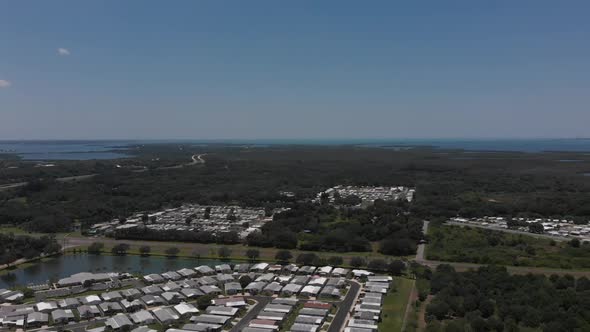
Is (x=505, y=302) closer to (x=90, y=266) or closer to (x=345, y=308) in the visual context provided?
(x=345, y=308)

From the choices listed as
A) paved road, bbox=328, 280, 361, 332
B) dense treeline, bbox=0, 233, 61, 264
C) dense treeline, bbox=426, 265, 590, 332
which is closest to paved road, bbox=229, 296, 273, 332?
paved road, bbox=328, 280, 361, 332

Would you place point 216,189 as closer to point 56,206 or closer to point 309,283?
point 56,206

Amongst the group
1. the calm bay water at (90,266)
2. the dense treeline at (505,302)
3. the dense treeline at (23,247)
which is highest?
the dense treeline at (505,302)

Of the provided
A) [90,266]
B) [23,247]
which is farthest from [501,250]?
[23,247]

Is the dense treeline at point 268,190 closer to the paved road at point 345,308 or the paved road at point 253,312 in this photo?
the paved road at point 345,308

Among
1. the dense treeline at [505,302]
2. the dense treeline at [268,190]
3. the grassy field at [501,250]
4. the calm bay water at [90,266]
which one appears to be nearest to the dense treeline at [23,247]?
the calm bay water at [90,266]

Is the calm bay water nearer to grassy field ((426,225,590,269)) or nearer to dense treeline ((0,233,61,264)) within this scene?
dense treeline ((0,233,61,264))

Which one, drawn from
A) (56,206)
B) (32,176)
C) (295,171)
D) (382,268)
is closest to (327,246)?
(382,268)
